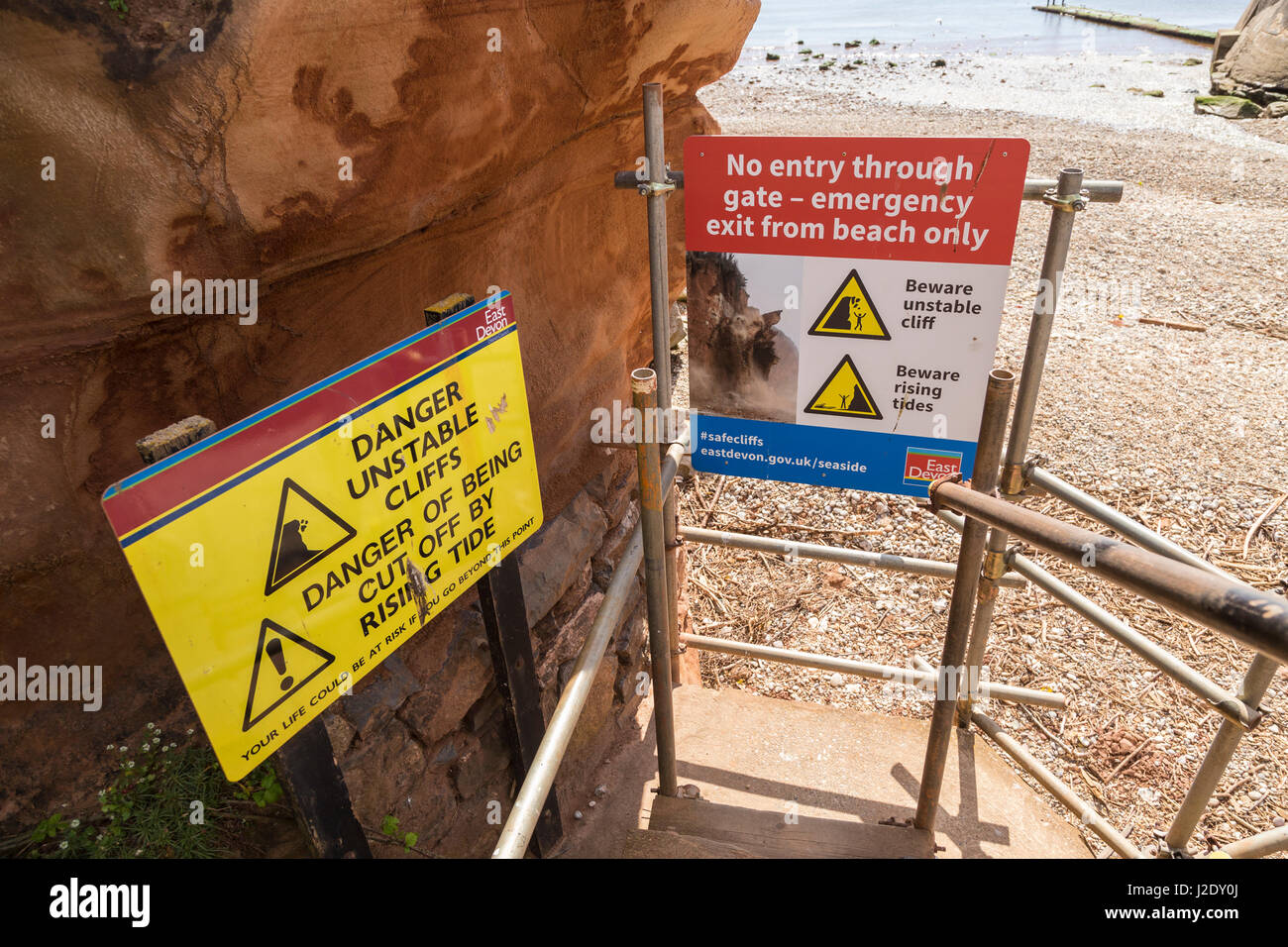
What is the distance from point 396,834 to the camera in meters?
2.75

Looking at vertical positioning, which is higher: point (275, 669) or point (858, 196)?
point (858, 196)

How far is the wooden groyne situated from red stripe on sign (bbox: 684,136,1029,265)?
35.4 m

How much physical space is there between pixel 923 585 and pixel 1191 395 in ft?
12.1

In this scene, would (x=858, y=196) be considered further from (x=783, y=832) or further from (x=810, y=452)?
(x=783, y=832)

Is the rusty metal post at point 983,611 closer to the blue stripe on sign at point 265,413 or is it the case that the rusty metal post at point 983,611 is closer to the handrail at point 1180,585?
the handrail at point 1180,585

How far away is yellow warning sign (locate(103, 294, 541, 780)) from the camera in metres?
1.71

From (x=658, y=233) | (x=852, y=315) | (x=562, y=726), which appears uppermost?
(x=658, y=233)

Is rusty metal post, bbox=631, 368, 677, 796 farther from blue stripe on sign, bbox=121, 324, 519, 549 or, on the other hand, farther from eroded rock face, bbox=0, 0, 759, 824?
eroded rock face, bbox=0, 0, 759, 824

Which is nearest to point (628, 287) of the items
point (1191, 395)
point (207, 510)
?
point (207, 510)

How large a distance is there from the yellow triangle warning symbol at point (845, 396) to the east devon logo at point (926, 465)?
19 cm

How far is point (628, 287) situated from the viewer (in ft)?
13.8

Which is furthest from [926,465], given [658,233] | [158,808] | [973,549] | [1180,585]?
[158,808]

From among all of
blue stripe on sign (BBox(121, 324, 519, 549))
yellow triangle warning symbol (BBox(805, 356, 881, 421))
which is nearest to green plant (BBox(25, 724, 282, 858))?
blue stripe on sign (BBox(121, 324, 519, 549))

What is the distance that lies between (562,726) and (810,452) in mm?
1613
